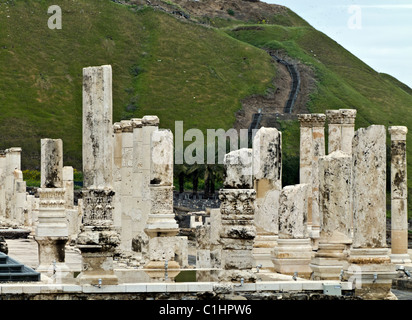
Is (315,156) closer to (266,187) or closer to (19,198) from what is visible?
(266,187)

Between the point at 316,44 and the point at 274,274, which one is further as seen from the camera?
the point at 316,44

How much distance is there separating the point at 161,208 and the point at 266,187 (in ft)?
7.83

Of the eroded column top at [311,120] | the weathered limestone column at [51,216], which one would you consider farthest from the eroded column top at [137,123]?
the eroded column top at [311,120]

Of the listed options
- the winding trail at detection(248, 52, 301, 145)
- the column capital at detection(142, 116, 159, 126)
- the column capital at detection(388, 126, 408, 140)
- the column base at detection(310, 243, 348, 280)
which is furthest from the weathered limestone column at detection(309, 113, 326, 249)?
the winding trail at detection(248, 52, 301, 145)

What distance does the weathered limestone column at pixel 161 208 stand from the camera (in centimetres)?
2423

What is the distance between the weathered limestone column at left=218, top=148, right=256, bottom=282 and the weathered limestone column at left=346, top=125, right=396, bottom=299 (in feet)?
6.06

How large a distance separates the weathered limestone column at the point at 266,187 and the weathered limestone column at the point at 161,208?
6.27 ft

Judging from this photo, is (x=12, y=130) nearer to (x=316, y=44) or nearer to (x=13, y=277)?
(x=316, y=44)

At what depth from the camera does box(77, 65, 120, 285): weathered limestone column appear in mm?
19688

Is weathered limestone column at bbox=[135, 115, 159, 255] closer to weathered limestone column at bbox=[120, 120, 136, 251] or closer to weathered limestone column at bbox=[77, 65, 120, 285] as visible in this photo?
weathered limestone column at bbox=[120, 120, 136, 251]

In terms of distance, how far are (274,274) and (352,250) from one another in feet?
8.47
